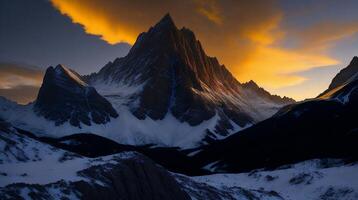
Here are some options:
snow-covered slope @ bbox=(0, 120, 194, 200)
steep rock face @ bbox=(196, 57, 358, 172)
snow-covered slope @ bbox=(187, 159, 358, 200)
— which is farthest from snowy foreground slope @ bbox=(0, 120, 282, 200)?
steep rock face @ bbox=(196, 57, 358, 172)

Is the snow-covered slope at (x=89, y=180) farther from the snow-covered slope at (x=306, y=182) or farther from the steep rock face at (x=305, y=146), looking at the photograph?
the steep rock face at (x=305, y=146)

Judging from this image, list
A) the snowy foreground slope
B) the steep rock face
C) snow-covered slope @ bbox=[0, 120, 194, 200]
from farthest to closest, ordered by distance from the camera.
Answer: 1. the steep rock face
2. the snowy foreground slope
3. snow-covered slope @ bbox=[0, 120, 194, 200]

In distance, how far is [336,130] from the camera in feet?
575

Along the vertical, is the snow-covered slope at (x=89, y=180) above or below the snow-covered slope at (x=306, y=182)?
above

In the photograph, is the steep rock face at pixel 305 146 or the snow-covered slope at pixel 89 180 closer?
the snow-covered slope at pixel 89 180

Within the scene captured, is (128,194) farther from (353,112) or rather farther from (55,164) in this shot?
(353,112)

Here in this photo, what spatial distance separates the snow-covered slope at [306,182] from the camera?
89688mm

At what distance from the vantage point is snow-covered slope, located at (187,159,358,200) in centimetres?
8969

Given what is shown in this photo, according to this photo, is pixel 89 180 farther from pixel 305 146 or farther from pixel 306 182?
pixel 305 146

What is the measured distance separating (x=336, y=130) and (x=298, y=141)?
14.5 metres

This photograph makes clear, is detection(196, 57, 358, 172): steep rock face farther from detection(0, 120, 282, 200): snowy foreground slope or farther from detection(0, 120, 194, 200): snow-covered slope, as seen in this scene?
detection(0, 120, 194, 200): snow-covered slope

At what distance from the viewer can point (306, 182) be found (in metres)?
102

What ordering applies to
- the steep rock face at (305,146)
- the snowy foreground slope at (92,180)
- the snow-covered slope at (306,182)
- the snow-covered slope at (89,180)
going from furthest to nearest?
1. the steep rock face at (305,146)
2. the snow-covered slope at (306,182)
3. the snowy foreground slope at (92,180)
4. the snow-covered slope at (89,180)

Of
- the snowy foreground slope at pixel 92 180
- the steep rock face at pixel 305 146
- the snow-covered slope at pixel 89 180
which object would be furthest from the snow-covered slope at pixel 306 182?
the steep rock face at pixel 305 146
